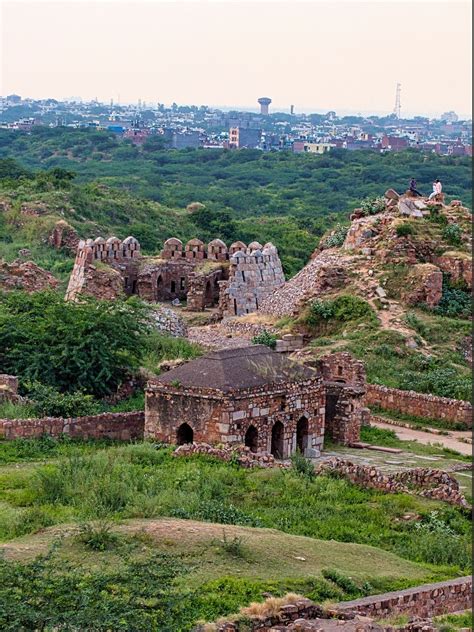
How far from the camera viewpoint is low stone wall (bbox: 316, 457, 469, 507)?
752 inches

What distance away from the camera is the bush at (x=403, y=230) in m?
33.0

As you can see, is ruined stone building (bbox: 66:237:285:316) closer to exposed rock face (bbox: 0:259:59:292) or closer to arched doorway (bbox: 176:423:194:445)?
exposed rock face (bbox: 0:259:59:292)

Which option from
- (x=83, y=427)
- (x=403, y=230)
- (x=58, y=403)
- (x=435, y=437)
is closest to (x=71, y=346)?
(x=58, y=403)

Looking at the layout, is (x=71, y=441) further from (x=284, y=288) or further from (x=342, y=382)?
(x=284, y=288)

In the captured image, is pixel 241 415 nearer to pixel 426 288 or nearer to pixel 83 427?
pixel 83 427

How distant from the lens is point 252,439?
21.2 meters

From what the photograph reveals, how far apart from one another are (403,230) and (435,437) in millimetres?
9278

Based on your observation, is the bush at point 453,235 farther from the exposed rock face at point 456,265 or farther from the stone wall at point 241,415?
the stone wall at point 241,415

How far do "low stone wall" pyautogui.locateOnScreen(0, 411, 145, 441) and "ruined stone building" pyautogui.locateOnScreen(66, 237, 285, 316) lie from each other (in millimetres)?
10805

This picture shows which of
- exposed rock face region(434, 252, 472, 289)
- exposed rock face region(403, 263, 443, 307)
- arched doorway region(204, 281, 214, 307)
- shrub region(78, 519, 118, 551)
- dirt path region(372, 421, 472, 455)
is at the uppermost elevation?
exposed rock face region(434, 252, 472, 289)

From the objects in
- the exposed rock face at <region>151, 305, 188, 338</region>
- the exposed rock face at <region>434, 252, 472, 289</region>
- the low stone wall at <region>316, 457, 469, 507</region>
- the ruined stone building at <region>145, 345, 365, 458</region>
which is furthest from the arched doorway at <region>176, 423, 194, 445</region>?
the exposed rock face at <region>434, 252, 472, 289</region>

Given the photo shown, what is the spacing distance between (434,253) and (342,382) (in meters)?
8.32

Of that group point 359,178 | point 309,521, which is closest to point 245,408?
point 309,521

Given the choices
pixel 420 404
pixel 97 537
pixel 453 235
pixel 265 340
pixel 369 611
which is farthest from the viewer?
pixel 453 235
